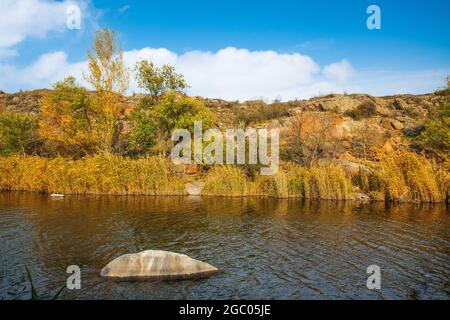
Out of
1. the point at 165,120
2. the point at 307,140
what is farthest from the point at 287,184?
the point at 165,120

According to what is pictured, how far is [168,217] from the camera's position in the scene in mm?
18812

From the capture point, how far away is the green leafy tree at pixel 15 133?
34.8 m

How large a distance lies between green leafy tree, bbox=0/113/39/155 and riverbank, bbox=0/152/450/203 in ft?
22.3

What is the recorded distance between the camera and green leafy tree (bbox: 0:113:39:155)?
34.8m

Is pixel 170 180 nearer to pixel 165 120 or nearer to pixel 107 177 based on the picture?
pixel 107 177

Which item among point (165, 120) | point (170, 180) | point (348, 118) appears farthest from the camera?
point (348, 118)

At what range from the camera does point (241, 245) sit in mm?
13812

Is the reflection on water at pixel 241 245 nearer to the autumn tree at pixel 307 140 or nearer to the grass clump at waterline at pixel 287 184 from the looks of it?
the grass clump at waterline at pixel 287 184

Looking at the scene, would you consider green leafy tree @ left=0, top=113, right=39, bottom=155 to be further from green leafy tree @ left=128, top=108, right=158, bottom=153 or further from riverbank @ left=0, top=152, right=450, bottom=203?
green leafy tree @ left=128, top=108, right=158, bottom=153

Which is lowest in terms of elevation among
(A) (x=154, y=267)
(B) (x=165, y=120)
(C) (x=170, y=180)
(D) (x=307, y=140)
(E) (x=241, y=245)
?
(E) (x=241, y=245)

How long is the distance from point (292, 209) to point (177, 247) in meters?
9.99

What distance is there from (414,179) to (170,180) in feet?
55.1

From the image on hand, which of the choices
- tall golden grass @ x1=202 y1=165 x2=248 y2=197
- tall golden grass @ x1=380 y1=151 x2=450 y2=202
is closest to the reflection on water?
tall golden grass @ x1=380 y1=151 x2=450 y2=202
